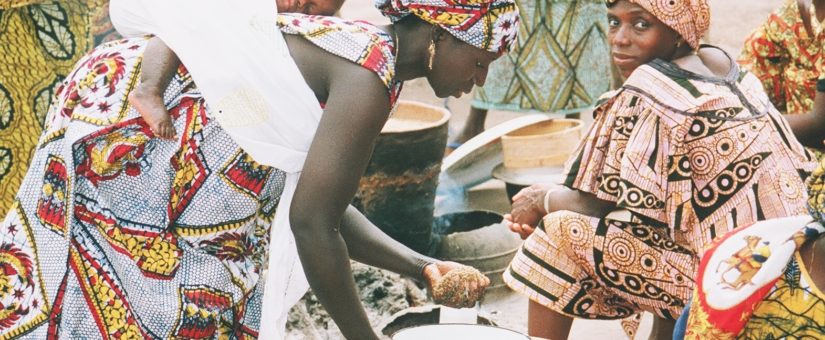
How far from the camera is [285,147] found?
230cm

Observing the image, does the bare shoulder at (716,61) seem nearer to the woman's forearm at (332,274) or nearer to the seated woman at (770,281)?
the seated woman at (770,281)

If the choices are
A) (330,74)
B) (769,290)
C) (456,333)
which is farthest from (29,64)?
(769,290)

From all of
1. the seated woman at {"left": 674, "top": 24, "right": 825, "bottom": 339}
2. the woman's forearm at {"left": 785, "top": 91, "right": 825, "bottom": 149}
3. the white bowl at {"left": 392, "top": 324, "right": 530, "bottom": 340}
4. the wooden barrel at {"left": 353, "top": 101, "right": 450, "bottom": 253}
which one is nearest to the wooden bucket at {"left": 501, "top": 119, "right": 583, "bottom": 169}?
the wooden barrel at {"left": 353, "top": 101, "right": 450, "bottom": 253}

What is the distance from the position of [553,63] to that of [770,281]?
4561 mm

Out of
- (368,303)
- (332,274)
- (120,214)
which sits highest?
(120,214)

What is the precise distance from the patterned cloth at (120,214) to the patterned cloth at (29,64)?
1815 mm

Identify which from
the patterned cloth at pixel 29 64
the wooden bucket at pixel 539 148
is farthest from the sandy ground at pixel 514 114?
the patterned cloth at pixel 29 64

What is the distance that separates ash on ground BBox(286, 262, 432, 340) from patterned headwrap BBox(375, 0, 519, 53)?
1.48 meters

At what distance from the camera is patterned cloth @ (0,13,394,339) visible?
2.30 meters

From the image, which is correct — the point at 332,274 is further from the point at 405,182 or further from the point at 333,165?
the point at 405,182

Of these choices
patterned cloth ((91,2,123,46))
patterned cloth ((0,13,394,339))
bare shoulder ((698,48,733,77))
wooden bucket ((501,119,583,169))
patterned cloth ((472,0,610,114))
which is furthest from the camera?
patterned cloth ((472,0,610,114))

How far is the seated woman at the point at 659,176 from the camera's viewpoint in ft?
10.5

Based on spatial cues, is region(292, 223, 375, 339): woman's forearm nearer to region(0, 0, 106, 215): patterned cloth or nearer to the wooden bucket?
region(0, 0, 106, 215): patterned cloth

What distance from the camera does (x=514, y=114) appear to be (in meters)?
7.85
